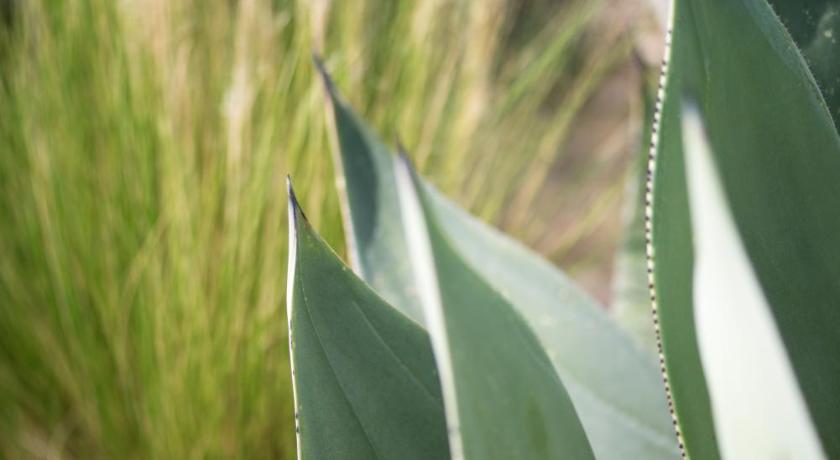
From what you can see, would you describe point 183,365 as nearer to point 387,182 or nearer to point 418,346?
point 387,182

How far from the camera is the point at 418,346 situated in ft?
1.54

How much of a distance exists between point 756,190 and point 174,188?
95 cm

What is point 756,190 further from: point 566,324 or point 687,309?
point 566,324

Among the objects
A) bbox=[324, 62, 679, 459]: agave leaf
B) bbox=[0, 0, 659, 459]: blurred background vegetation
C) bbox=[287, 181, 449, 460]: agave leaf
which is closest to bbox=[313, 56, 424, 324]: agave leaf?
bbox=[324, 62, 679, 459]: agave leaf

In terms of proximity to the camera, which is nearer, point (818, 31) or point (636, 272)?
point (818, 31)

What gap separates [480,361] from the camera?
0.38 meters

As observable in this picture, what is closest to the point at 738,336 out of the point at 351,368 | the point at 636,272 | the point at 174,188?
the point at 351,368

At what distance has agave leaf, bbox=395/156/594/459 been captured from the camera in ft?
1.19

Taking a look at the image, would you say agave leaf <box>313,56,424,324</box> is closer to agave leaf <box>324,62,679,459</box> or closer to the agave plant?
agave leaf <box>324,62,679,459</box>

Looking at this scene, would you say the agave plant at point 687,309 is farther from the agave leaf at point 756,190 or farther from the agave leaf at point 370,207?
the agave leaf at point 370,207

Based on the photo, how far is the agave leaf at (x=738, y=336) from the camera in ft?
Result: 1.16

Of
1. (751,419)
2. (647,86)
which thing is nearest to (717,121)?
(751,419)

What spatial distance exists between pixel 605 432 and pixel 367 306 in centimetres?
19

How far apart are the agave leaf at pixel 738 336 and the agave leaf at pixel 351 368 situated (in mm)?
136
